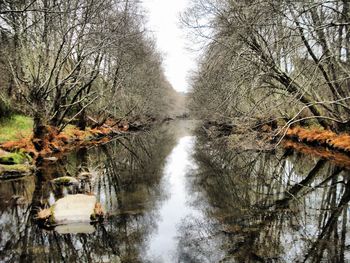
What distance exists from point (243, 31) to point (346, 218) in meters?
10.7

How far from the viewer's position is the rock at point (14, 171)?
14672 millimetres

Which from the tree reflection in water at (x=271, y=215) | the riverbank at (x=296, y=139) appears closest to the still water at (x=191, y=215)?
the tree reflection in water at (x=271, y=215)

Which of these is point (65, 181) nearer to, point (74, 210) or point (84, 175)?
point (84, 175)

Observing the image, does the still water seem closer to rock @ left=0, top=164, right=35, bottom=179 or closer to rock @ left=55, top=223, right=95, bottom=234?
rock @ left=55, top=223, right=95, bottom=234

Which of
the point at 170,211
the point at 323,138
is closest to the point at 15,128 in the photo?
the point at 170,211

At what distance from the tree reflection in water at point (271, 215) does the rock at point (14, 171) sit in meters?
6.32

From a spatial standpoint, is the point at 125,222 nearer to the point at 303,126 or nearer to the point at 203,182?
the point at 203,182

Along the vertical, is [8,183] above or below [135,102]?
below

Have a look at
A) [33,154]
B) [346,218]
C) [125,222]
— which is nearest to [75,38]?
[33,154]

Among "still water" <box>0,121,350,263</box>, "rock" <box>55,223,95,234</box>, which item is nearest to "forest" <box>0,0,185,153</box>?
"still water" <box>0,121,350,263</box>

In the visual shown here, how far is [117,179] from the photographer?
14.8m

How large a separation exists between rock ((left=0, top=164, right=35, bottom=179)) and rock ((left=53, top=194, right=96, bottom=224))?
5.80 m

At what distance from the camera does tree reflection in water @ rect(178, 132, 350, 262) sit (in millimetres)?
7109

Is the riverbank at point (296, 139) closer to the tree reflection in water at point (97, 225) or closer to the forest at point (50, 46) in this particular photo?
the tree reflection in water at point (97, 225)
